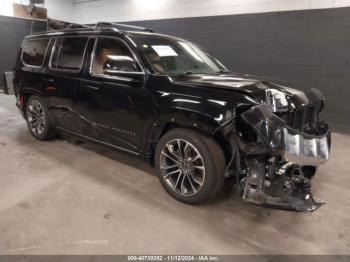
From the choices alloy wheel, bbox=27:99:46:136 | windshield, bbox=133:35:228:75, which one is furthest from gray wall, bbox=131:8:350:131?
alloy wheel, bbox=27:99:46:136

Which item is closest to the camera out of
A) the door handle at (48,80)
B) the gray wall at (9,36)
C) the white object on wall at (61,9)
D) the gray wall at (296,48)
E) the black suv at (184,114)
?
the black suv at (184,114)

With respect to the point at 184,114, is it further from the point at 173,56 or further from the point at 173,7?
the point at 173,7

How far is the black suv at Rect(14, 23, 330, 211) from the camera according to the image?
2.09 meters

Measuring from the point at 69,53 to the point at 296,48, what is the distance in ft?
13.4

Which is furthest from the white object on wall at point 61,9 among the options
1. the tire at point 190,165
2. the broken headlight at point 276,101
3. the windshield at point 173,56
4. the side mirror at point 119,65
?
the broken headlight at point 276,101

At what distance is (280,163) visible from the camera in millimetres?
2174

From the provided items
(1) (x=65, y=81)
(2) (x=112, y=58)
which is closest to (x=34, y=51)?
(1) (x=65, y=81)

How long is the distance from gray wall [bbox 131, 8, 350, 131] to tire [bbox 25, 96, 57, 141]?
3515 mm

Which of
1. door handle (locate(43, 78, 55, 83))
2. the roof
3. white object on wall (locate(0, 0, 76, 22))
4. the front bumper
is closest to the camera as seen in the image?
the front bumper

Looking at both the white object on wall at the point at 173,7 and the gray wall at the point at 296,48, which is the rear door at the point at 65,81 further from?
the white object on wall at the point at 173,7

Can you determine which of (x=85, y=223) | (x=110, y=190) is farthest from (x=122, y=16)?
(x=85, y=223)

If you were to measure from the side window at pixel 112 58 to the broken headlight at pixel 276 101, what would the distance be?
47.4 inches

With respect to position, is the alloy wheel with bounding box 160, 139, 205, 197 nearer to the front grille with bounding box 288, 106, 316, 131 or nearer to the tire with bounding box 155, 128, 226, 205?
the tire with bounding box 155, 128, 226, 205

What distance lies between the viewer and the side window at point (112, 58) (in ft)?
8.92
